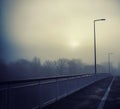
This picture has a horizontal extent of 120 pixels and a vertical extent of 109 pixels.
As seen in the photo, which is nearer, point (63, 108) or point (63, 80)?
point (63, 108)

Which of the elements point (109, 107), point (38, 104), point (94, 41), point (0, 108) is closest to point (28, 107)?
point (38, 104)

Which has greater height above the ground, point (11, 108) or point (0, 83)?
point (0, 83)

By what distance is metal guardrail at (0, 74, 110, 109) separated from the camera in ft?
44.7

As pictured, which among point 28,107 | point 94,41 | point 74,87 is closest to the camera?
point 28,107

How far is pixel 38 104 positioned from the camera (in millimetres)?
17859

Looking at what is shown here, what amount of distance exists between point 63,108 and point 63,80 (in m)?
7.23

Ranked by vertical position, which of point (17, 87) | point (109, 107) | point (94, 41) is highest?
point (94, 41)

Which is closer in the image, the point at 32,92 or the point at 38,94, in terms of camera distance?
the point at 32,92

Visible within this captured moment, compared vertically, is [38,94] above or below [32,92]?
below

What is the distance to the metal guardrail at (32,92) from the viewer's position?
536 inches

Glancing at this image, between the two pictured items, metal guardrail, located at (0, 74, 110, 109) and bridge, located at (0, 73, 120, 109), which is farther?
bridge, located at (0, 73, 120, 109)

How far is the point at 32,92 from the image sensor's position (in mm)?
16938

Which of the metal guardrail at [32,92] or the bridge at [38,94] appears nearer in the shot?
the metal guardrail at [32,92]

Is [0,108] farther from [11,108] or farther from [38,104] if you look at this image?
[38,104]
